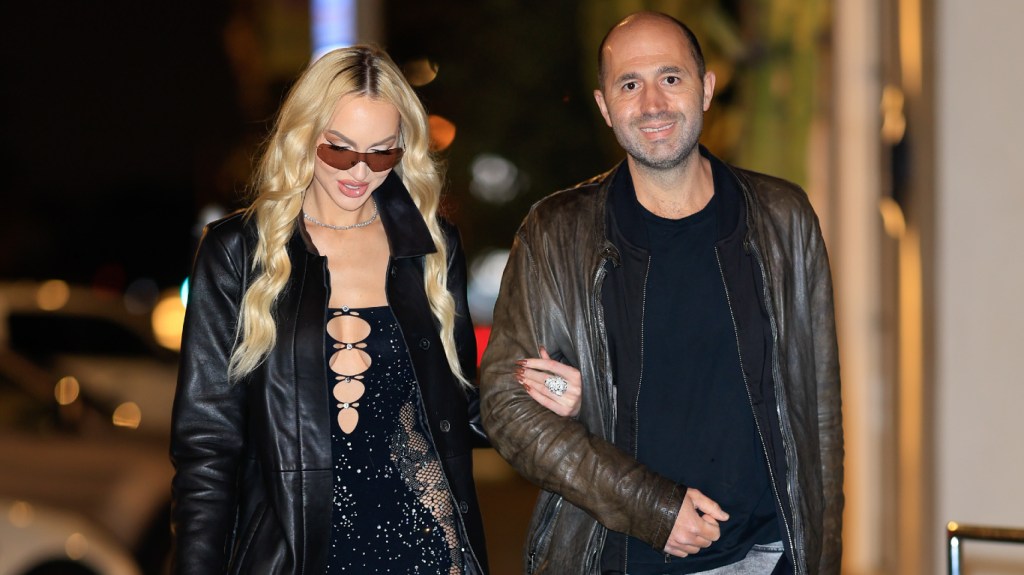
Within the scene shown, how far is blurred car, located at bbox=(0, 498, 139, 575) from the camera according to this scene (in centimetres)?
778

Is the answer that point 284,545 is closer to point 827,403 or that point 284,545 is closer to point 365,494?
point 365,494

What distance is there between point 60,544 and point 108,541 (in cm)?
36

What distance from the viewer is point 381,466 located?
385cm

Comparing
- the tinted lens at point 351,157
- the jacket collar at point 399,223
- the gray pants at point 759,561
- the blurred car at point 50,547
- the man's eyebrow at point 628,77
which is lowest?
the blurred car at point 50,547

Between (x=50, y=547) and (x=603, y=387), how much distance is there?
200 inches

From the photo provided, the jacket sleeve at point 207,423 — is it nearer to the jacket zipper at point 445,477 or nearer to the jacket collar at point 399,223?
the jacket collar at point 399,223

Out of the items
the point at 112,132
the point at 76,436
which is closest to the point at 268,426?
the point at 76,436

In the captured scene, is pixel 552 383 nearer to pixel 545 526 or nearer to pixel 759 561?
pixel 545 526

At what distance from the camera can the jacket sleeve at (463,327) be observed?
422cm

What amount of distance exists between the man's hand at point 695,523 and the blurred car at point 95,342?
279 inches

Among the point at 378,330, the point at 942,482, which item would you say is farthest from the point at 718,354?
the point at 942,482

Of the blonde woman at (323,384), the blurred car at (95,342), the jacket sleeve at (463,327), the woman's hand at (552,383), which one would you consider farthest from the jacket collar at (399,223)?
the blurred car at (95,342)

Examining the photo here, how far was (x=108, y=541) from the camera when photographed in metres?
8.22

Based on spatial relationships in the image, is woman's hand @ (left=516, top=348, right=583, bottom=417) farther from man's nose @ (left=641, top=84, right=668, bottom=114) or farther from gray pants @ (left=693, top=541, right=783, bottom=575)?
man's nose @ (left=641, top=84, right=668, bottom=114)
